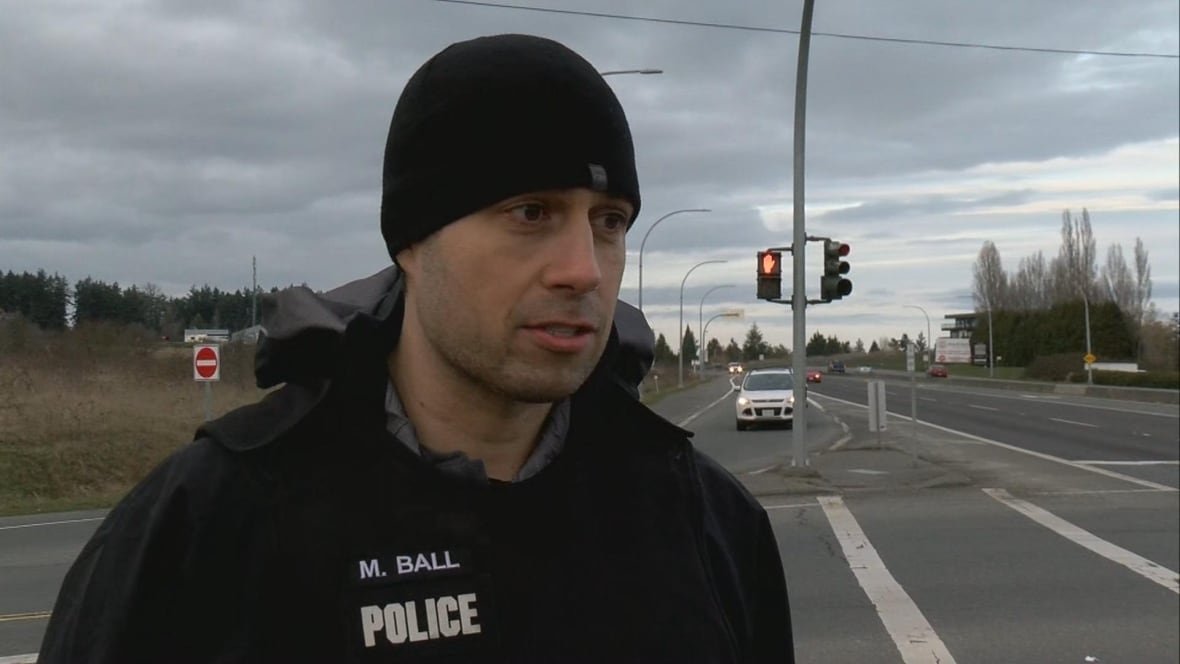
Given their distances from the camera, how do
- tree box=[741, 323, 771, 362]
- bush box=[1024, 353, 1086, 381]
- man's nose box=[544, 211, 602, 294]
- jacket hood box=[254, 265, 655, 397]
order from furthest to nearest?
tree box=[741, 323, 771, 362], bush box=[1024, 353, 1086, 381], jacket hood box=[254, 265, 655, 397], man's nose box=[544, 211, 602, 294]

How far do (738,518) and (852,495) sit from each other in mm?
13178

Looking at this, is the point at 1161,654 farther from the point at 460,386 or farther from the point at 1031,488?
the point at 1031,488

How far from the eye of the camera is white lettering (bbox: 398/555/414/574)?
1.44 m

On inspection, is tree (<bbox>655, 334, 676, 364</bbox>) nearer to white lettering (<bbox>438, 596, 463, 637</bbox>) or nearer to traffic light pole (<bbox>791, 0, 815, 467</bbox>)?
traffic light pole (<bbox>791, 0, 815, 467</bbox>)

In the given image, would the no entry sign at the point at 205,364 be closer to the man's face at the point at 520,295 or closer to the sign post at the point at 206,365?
the sign post at the point at 206,365

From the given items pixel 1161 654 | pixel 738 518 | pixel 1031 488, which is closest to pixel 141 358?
pixel 1031 488

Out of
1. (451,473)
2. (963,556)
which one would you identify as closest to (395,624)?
(451,473)

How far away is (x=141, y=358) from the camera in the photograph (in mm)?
19438

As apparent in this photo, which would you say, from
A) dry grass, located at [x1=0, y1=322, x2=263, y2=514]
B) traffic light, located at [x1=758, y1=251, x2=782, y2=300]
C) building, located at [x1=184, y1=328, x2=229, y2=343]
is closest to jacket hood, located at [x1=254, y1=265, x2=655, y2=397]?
building, located at [x1=184, y1=328, x2=229, y2=343]

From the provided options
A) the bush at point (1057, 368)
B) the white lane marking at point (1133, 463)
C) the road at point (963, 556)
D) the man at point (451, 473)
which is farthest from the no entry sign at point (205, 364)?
the bush at point (1057, 368)

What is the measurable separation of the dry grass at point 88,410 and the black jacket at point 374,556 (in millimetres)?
15156

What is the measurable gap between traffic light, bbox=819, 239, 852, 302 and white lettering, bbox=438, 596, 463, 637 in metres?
16.2

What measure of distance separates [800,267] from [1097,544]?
7.31m

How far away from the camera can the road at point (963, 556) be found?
6906mm
